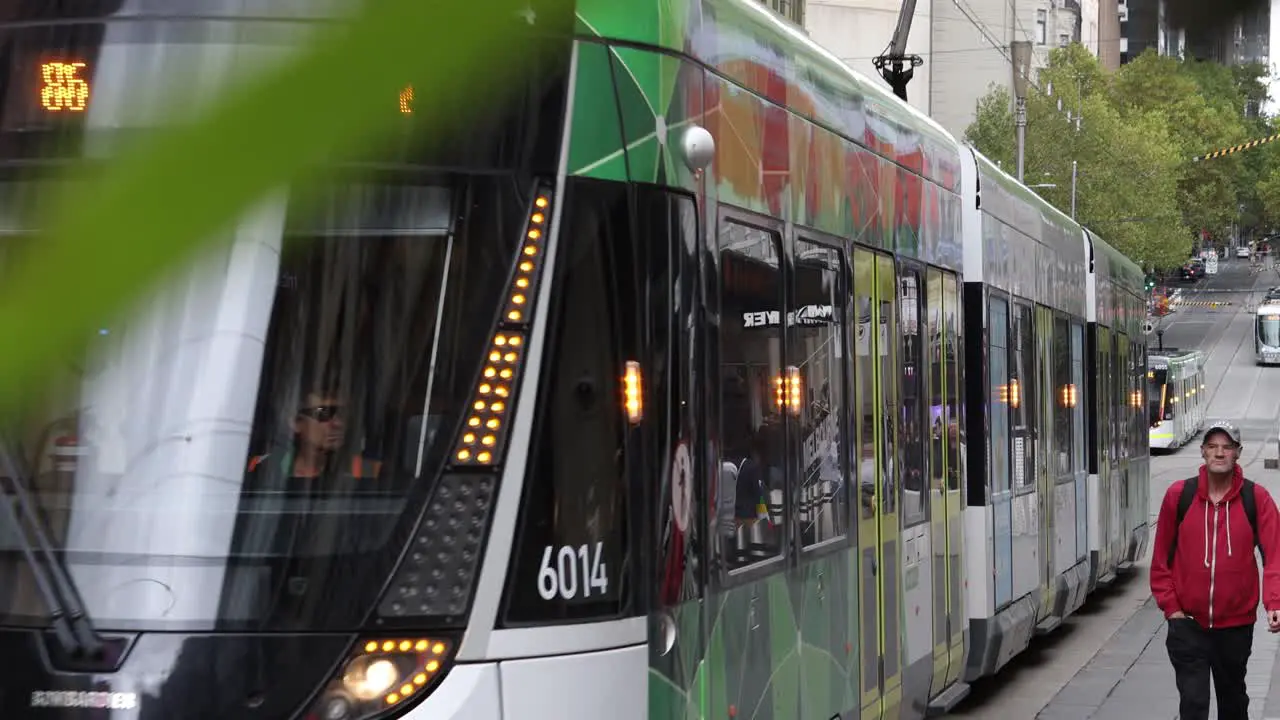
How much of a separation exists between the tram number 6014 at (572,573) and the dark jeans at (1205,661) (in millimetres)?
4858

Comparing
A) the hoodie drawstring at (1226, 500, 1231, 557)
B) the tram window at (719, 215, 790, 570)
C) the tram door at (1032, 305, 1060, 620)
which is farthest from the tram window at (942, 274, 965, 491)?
the tram window at (719, 215, 790, 570)

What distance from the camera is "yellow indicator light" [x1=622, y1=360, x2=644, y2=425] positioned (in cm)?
468

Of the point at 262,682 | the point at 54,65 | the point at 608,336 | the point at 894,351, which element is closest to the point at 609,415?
the point at 608,336

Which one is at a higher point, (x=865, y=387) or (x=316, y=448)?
(x=865, y=387)

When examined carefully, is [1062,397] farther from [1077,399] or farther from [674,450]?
[674,450]

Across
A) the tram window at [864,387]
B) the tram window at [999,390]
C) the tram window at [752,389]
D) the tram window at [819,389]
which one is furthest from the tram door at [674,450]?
the tram window at [999,390]

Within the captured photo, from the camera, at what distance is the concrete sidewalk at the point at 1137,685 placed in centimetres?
1227

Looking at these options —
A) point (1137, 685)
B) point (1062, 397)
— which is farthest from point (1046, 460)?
point (1137, 685)

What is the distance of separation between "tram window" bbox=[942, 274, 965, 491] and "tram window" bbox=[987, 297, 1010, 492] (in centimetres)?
96

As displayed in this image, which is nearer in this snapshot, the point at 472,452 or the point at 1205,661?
the point at 472,452

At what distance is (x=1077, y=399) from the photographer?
667 inches

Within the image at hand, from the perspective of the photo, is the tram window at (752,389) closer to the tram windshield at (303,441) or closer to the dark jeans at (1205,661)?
the tram windshield at (303,441)

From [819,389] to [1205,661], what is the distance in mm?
2836

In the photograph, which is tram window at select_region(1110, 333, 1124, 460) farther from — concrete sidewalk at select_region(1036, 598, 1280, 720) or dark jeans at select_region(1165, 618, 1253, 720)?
dark jeans at select_region(1165, 618, 1253, 720)
